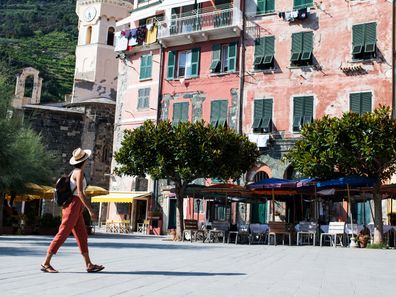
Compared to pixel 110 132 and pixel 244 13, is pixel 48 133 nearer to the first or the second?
pixel 110 132

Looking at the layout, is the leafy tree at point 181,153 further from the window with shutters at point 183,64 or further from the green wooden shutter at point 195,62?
the window with shutters at point 183,64

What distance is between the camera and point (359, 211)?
25609 millimetres

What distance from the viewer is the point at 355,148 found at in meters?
19.0

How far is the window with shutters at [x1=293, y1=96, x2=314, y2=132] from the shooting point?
88.1 ft

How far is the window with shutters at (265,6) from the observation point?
2911 centimetres

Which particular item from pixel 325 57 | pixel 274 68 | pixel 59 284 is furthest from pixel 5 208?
pixel 59 284

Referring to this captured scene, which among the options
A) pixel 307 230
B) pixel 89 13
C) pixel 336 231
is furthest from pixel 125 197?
pixel 89 13

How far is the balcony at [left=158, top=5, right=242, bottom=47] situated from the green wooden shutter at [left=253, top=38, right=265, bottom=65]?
1.23 m

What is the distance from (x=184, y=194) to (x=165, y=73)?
10.8 metres

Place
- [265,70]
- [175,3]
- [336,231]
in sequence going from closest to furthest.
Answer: [336,231], [265,70], [175,3]

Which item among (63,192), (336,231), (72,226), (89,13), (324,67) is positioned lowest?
(72,226)

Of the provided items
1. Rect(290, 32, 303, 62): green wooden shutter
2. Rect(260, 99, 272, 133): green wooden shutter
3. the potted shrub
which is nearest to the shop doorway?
Rect(260, 99, 272, 133): green wooden shutter

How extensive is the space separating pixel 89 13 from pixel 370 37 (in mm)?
27400

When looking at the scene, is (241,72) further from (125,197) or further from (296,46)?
(125,197)
